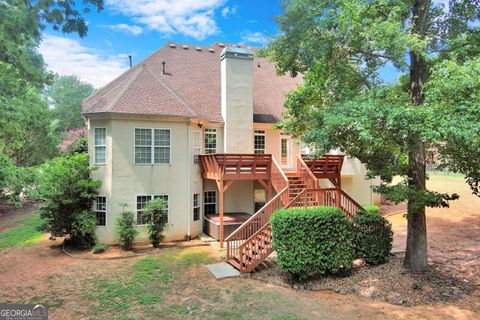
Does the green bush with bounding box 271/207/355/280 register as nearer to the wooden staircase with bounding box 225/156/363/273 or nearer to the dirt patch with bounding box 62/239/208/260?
the wooden staircase with bounding box 225/156/363/273

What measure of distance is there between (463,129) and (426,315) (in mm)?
4803

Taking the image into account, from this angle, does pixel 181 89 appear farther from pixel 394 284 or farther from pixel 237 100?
pixel 394 284

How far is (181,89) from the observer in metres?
18.1

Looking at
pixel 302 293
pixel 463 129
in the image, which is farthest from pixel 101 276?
pixel 463 129

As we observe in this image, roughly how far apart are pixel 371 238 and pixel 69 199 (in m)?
12.6

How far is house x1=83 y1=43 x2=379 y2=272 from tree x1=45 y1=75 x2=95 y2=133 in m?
35.0

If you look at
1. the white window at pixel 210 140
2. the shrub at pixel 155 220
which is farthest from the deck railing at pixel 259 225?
the white window at pixel 210 140

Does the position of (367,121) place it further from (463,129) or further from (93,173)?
(93,173)

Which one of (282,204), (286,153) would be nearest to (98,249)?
(282,204)

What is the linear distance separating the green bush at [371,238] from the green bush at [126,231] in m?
9.30

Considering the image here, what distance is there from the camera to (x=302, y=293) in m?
9.45

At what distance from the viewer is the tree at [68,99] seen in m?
47.3

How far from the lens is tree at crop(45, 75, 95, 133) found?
1863 inches

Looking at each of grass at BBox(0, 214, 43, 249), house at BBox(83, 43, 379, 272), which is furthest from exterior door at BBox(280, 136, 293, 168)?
grass at BBox(0, 214, 43, 249)
